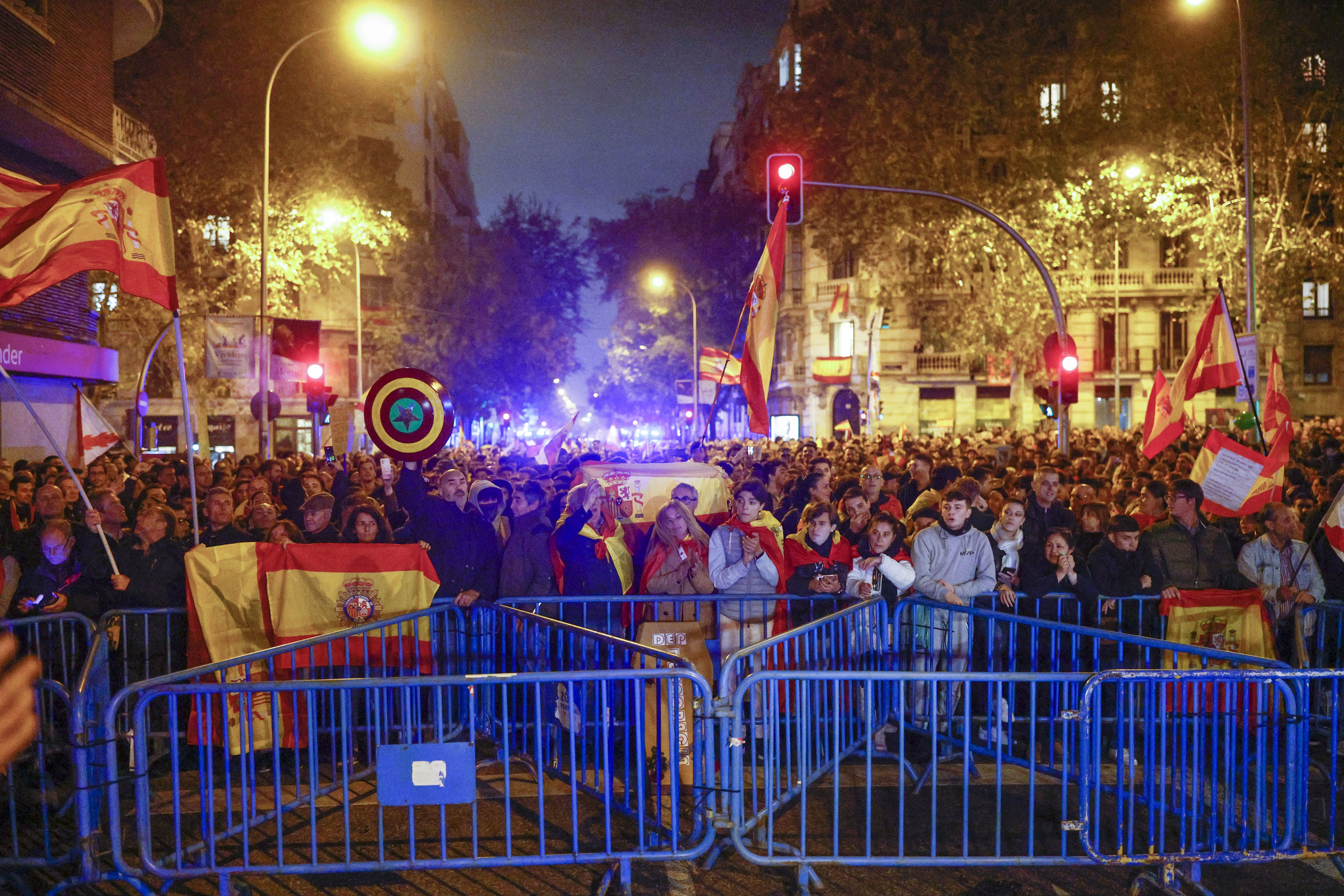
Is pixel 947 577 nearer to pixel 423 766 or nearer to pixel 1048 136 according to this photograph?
pixel 423 766

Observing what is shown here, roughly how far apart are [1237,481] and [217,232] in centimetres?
2626

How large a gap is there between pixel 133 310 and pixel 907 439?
1785 cm

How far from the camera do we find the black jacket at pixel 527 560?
6.96 meters

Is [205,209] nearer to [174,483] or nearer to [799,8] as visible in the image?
[174,483]

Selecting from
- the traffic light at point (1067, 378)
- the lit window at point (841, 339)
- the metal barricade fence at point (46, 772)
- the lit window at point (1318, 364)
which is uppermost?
the lit window at point (841, 339)

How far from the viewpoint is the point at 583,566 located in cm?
711

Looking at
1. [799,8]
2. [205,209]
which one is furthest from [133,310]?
[799,8]

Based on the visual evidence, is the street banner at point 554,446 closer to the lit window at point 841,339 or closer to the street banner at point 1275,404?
the street banner at point 1275,404

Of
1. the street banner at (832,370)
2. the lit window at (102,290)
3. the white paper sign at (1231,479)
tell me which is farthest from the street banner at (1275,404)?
the street banner at (832,370)

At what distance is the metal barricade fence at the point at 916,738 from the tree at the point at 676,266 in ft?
140

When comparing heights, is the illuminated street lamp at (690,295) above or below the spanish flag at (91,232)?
above

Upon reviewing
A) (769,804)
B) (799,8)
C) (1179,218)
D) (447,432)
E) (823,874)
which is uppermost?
(799,8)

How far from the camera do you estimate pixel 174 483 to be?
1175 centimetres

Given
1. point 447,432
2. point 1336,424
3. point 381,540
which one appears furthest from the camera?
point 1336,424
